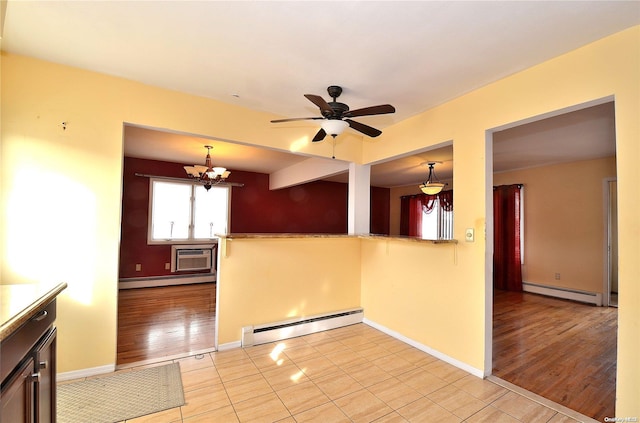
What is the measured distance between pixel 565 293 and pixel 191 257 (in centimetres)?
696

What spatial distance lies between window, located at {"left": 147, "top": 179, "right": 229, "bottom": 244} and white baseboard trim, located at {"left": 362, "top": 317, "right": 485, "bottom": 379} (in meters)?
3.50

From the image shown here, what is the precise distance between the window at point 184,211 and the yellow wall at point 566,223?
6.04m

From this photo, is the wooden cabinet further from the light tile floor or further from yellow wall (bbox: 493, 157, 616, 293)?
yellow wall (bbox: 493, 157, 616, 293)

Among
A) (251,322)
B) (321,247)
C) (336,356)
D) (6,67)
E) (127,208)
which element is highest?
(6,67)

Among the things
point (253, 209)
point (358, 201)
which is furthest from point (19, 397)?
point (253, 209)

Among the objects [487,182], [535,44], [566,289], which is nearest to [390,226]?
[566,289]

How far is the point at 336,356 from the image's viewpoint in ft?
8.98

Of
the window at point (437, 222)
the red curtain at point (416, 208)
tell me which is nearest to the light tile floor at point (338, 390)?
the window at point (437, 222)

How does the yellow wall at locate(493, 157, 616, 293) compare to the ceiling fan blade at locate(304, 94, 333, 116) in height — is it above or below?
below

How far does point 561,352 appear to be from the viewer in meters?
2.89

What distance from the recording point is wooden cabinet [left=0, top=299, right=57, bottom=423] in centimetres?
93

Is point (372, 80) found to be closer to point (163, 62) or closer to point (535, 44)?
point (535, 44)

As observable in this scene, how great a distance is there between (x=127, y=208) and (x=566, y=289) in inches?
317

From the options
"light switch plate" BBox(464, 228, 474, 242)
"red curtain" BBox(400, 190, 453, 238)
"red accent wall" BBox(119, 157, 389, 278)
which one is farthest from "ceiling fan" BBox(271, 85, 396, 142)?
"red curtain" BBox(400, 190, 453, 238)
